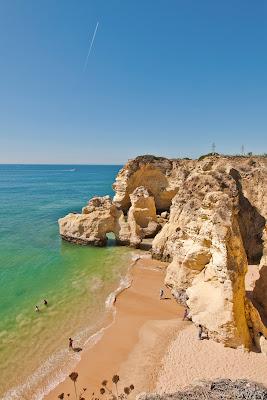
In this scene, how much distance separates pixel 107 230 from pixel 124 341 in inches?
746

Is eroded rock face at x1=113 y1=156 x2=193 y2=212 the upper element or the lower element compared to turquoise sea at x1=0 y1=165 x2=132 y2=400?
upper

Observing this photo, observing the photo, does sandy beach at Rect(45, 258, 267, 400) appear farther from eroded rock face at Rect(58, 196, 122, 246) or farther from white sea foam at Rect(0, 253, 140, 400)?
eroded rock face at Rect(58, 196, 122, 246)

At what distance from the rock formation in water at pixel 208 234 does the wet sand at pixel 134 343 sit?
5.99 ft

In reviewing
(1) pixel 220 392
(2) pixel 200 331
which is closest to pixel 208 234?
(2) pixel 200 331

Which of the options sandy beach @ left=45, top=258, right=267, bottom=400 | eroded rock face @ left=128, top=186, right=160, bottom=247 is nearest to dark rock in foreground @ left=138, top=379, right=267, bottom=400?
sandy beach @ left=45, top=258, right=267, bottom=400

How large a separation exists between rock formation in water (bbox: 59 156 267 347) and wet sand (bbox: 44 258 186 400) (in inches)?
71.9

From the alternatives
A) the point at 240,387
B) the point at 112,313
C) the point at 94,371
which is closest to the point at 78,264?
the point at 112,313

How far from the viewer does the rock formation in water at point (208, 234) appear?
17.0 metres

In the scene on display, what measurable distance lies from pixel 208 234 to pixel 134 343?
298 inches

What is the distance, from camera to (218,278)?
58.3 ft

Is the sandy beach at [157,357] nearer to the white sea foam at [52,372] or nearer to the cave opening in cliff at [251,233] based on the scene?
the white sea foam at [52,372]

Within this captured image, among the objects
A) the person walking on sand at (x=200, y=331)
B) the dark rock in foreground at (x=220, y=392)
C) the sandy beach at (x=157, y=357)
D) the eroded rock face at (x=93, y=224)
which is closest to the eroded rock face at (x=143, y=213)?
the eroded rock face at (x=93, y=224)

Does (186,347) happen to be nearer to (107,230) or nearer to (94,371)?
(94,371)

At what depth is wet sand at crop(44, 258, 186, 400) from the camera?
15.5 meters
